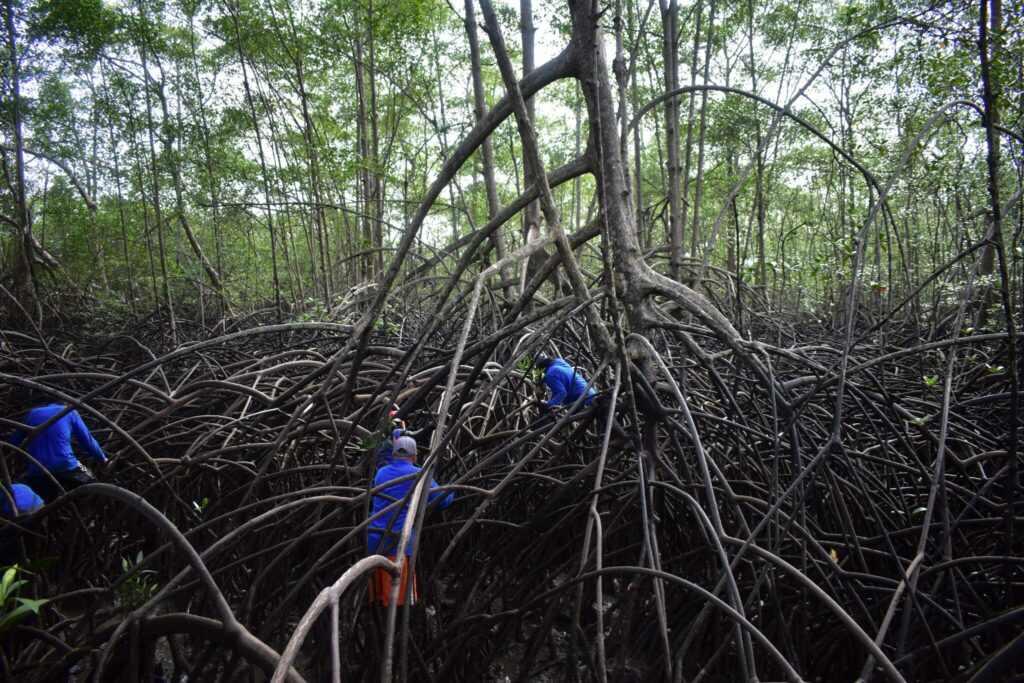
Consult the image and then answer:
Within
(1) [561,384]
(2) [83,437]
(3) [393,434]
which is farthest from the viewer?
(1) [561,384]

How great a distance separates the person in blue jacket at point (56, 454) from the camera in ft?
9.34

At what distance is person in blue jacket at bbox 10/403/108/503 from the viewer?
285 cm

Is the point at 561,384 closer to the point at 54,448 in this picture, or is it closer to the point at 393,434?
the point at 393,434

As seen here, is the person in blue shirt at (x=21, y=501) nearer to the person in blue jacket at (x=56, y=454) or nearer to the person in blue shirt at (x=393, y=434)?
the person in blue jacket at (x=56, y=454)

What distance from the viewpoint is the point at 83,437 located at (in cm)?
299

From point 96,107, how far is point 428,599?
1154cm

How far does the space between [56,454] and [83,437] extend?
0.53 feet

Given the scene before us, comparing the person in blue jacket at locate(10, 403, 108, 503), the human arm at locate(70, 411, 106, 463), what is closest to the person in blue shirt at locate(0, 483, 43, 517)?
the person in blue jacket at locate(10, 403, 108, 503)

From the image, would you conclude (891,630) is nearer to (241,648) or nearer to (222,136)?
(241,648)

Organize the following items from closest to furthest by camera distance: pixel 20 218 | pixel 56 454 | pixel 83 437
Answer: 1. pixel 56 454
2. pixel 83 437
3. pixel 20 218

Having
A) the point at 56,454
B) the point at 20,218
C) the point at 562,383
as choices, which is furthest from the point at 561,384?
the point at 20,218

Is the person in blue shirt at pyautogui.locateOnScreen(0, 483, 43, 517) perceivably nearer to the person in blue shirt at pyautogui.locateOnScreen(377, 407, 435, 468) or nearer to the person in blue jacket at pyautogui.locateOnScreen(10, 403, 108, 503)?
the person in blue jacket at pyautogui.locateOnScreen(10, 403, 108, 503)

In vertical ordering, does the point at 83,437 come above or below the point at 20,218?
below

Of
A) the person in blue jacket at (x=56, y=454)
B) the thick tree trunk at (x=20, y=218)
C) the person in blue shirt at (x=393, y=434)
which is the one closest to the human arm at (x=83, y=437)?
the person in blue jacket at (x=56, y=454)
